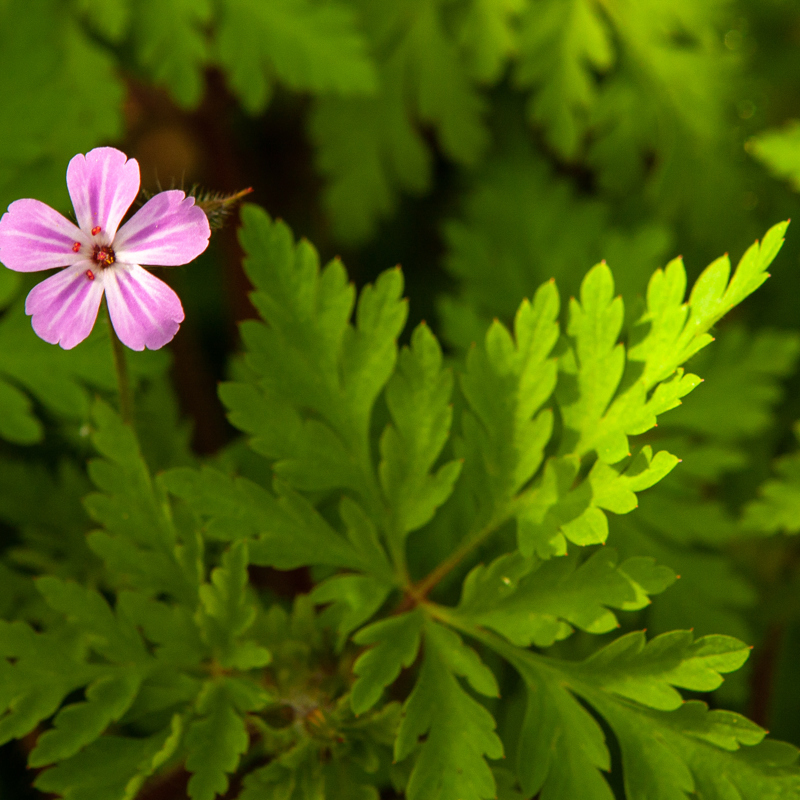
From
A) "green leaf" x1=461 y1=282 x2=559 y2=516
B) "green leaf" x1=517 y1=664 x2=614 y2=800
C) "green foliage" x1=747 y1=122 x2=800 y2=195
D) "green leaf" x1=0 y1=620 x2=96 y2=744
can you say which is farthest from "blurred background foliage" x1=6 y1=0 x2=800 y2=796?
"green leaf" x1=517 y1=664 x2=614 y2=800

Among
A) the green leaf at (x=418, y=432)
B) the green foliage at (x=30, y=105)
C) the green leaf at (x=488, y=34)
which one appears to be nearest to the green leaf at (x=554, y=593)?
the green leaf at (x=418, y=432)

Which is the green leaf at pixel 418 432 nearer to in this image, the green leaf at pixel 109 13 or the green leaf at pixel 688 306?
the green leaf at pixel 688 306

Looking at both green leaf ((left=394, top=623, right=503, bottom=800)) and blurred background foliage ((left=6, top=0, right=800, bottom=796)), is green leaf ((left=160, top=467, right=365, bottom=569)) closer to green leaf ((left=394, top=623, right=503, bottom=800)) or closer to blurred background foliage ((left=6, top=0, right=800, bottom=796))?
green leaf ((left=394, top=623, right=503, bottom=800))

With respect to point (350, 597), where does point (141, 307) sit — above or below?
above

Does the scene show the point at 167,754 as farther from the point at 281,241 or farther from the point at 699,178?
the point at 699,178

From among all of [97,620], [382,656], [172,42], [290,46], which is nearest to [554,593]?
[382,656]

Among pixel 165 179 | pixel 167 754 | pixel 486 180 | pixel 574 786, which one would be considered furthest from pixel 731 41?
pixel 167 754

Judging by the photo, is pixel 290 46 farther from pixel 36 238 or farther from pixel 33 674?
pixel 33 674
